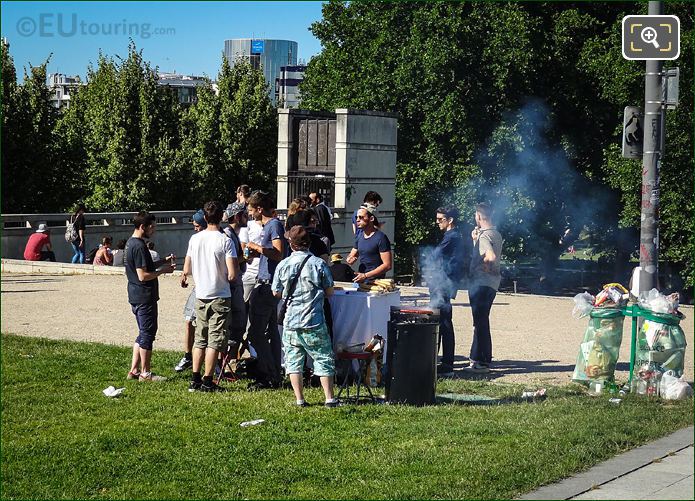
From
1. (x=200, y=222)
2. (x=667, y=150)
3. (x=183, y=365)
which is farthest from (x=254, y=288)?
(x=667, y=150)

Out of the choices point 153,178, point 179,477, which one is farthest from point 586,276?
point 179,477

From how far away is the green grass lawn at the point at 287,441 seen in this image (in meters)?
7.24

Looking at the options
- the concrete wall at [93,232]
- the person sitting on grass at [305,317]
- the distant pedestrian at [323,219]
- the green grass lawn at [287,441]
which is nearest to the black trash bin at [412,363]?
the green grass lawn at [287,441]

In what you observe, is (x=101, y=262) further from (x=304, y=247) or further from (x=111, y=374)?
(x=304, y=247)

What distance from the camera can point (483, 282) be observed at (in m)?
11.9

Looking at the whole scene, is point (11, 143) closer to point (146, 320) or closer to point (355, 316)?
point (146, 320)

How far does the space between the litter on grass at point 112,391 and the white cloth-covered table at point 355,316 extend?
2129 mm

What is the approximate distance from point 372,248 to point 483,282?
1442mm

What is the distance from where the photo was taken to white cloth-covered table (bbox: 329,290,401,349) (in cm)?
1057

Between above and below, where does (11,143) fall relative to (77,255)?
above

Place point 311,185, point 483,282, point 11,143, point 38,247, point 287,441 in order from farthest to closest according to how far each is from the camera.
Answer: point 11,143, point 311,185, point 38,247, point 483,282, point 287,441

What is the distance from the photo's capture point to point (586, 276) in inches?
2004

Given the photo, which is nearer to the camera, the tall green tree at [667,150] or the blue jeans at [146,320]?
the blue jeans at [146,320]

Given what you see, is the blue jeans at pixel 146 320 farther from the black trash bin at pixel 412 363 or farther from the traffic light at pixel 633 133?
the traffic light at pixel 633 133
